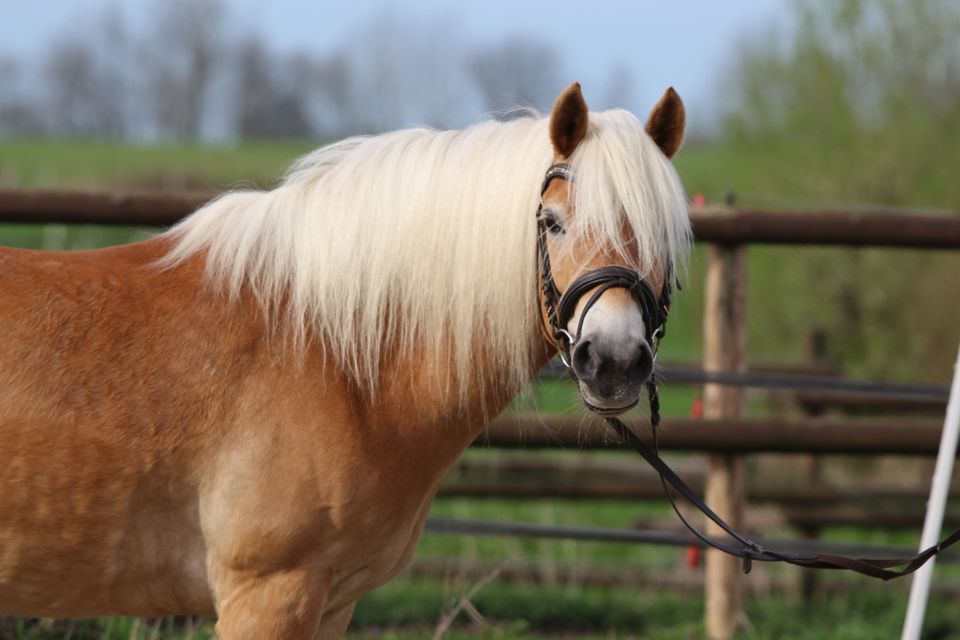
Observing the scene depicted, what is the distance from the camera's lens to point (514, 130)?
2.78 meters

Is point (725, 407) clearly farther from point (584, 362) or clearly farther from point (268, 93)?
point (268, 93)

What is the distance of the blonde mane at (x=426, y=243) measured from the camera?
261cm

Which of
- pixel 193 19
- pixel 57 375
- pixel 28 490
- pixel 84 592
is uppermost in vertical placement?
pixel 193 19

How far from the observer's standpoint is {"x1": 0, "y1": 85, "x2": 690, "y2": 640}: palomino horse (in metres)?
2.52

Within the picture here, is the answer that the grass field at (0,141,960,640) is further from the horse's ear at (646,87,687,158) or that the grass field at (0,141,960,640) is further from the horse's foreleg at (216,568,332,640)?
the horse's foreleg at (216,568,332,640)

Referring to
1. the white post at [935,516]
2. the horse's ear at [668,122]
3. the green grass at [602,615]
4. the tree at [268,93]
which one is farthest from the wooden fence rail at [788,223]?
the tree at [268,93]

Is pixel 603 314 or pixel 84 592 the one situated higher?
pixel 603 314

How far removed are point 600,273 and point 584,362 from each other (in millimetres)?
214

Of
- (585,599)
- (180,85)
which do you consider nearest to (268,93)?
(180,85)

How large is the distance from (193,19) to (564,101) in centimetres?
3625

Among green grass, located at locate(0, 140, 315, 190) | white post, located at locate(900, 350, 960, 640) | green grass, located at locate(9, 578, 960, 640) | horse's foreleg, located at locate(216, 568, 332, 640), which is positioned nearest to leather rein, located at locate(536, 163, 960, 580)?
white post, located at locate(900, 350, 960, 640)

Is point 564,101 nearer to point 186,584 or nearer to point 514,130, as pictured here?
point 514,130

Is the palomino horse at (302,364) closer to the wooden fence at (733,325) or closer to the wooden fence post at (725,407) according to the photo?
the wooden fence at (733,325)

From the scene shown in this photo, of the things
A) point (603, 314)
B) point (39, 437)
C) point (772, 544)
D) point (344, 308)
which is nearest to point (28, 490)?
point (39, 437)
